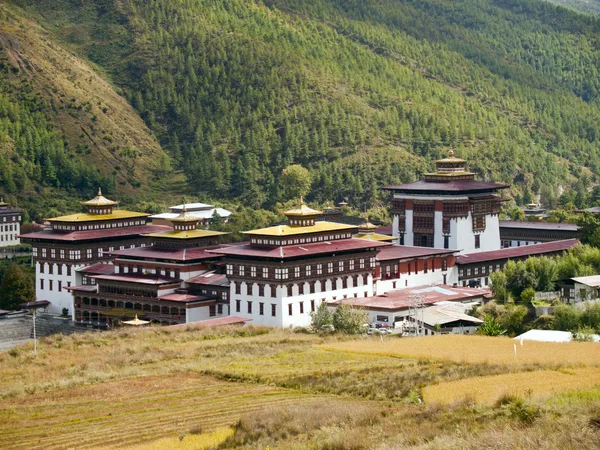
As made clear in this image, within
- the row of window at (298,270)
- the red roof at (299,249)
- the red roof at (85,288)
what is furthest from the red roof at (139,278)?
the row of window at (298,270)

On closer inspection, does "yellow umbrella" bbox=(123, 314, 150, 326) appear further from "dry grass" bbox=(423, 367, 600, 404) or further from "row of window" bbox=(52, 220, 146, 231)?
"dry grass" bbox=(423, 367, 600, 404)

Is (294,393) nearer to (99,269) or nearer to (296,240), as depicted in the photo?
(296,240)

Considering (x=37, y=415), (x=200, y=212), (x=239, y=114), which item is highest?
(x=239, y=114)

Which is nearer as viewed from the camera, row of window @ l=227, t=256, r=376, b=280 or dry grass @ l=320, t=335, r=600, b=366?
dry grass @ l=320, t=335, r=600, b=366

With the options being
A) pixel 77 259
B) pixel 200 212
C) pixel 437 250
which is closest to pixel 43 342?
→ pixel 77 259

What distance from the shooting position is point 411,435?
44.5 m

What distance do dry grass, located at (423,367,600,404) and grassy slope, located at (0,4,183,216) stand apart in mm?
107844

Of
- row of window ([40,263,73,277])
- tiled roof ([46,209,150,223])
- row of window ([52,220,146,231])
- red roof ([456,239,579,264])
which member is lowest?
row of window ([40,263,73,277])

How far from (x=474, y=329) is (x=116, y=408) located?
2998 cm

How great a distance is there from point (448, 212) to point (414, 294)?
22.5 meters

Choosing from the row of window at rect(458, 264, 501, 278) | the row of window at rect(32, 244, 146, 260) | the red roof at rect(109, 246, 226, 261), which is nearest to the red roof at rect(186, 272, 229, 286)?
the red roof at rect(109, 246, 226, 261)

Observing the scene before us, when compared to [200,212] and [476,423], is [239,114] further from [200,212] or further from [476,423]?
[476,423]

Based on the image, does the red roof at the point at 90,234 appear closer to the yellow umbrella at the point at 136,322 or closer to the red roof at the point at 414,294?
the yellow umbrella at the point at 136,322

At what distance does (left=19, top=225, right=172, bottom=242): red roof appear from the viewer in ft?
349
